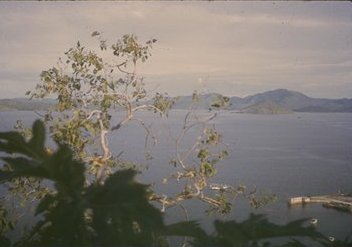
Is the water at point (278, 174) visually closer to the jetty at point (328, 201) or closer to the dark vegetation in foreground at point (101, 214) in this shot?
the jetty at point (328, 201)

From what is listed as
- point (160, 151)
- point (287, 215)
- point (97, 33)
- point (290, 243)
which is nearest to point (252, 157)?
point (160, 151)

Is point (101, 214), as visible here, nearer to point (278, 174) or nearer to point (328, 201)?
point (328, 201)

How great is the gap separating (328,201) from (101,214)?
63101mm

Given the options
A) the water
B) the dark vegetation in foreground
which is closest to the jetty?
the water

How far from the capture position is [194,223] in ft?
6.70

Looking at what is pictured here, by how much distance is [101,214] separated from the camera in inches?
65.8

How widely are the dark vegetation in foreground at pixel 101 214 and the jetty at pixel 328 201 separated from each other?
58.7m

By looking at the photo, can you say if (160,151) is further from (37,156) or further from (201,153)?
(37,156)

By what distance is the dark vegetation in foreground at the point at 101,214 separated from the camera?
1689 millimetres

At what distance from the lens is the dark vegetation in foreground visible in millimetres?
1689

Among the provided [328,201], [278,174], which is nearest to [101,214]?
[328,201]

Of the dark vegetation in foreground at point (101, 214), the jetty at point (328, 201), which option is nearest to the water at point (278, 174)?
the jetty at point (328, 201)

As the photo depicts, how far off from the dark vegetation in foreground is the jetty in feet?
192

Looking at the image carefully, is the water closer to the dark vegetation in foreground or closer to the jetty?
the jetty
